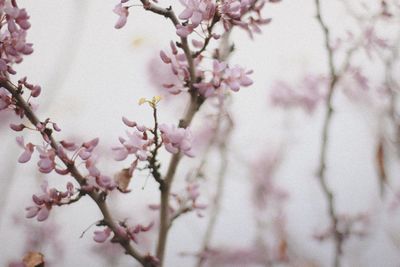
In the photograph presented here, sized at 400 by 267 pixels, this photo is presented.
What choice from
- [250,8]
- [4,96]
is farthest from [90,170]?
[250,8]

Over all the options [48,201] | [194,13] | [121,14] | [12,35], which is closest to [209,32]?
[194,13]

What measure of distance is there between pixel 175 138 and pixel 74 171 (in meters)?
0.25

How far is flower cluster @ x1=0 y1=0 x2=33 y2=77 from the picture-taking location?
792 mm

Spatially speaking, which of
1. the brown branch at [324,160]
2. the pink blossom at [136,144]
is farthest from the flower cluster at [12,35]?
the brown branch at [324,160]

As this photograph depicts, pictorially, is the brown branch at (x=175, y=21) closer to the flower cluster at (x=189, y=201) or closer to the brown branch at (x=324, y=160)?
the flower cluster at (x=189, y=201)

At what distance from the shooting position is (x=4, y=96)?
810mm

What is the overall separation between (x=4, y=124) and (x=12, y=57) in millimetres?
2700

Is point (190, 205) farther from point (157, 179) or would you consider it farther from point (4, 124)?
point (4, 124)

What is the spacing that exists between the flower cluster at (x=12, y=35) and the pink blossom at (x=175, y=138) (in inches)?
14.6

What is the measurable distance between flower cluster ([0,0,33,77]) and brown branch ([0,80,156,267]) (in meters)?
0.05

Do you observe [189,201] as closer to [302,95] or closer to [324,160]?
A: [324,160]

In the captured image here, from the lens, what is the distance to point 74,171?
33.4 inches

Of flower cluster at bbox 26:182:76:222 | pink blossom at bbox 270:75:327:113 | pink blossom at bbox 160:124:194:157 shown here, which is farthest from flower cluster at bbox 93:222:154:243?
pink blossom at bbox 270:75:327:113

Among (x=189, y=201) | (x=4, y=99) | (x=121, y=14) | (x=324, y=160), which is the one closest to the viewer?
(x=4, y=99)
